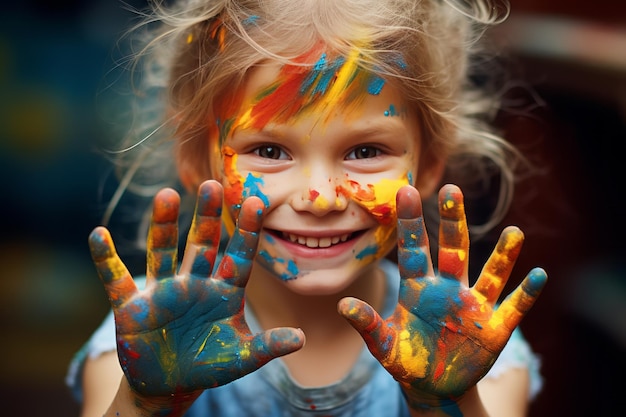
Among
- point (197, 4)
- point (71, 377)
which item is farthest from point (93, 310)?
point (197, 4)

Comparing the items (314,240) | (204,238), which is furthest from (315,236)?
(204,238)

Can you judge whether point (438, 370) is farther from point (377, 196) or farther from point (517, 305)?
point (377, 196)

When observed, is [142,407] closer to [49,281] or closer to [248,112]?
[248,112]

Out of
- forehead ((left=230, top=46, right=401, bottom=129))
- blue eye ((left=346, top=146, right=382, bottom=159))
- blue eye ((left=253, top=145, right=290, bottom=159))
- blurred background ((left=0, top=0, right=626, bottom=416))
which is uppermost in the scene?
forehead ((left=230, top=46, right=401, bottom=129))

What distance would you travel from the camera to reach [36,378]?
2484 mm

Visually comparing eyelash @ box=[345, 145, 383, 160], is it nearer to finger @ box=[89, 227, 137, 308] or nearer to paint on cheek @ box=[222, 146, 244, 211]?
paint on cheek @ box=[222, 146, 244, 211]

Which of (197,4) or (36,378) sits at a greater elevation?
(197,4)

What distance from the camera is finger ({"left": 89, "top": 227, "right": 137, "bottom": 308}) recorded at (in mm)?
1130

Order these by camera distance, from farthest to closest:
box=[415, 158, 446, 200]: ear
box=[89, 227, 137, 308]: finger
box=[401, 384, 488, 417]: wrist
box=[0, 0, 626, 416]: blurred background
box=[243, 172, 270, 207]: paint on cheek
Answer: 1. box=[0, 0, 626, 416]: blurred background
2. box=[415, 158, 446, 200]: ear
3. box=[243, 172, 270, 207]: paint on cheek
4. box=[401, 384, 488, 417]: wrist
5. box=[89, 227, 137, 308]: finger

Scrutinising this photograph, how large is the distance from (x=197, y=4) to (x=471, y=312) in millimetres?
815

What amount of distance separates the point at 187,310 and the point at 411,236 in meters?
0.36

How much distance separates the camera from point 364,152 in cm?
140

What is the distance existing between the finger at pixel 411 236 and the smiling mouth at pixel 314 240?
198 mm

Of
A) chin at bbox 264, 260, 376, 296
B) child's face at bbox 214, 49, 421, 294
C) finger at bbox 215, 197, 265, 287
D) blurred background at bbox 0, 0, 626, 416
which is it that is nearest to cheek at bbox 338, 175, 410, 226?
child's face at bbox 214, 49, 421, 294
